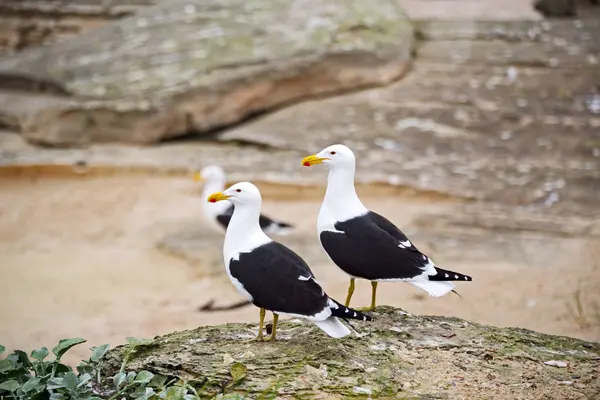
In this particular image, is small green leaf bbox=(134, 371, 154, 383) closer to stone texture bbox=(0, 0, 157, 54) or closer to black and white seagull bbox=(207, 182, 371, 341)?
black and white seagull bbox=(207, 182, 371, 341)

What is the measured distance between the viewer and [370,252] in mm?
3246

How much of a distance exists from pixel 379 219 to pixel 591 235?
3.06 m

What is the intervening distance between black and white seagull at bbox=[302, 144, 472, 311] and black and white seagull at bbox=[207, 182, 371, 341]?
10.3 inches

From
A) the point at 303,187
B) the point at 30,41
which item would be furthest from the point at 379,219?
the point at 30,41

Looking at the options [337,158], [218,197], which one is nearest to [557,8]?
[337,158]

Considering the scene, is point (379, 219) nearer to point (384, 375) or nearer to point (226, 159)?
point (384, 375)

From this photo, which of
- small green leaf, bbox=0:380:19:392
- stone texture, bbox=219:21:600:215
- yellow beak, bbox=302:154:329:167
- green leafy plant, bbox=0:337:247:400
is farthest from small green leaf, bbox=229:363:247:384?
stone texture, bbox=219:21:600:215

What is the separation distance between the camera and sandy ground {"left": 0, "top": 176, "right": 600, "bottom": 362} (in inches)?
193

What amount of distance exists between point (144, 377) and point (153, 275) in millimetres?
2893

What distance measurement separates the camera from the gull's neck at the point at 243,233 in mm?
3129

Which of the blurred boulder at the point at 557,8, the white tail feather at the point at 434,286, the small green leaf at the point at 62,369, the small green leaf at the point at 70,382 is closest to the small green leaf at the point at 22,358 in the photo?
the small green leaf at the point at 62,369

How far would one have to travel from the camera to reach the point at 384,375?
2.94 metres

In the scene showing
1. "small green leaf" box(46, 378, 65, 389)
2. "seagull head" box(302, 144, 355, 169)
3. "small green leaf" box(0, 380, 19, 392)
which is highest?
"seagull head" box(302, 144, 355, 169)

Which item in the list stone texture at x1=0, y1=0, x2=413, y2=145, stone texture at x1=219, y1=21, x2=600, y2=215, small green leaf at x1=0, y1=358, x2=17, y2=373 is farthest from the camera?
stone texture at x1=0, y1=0, x2=413, y2=145
